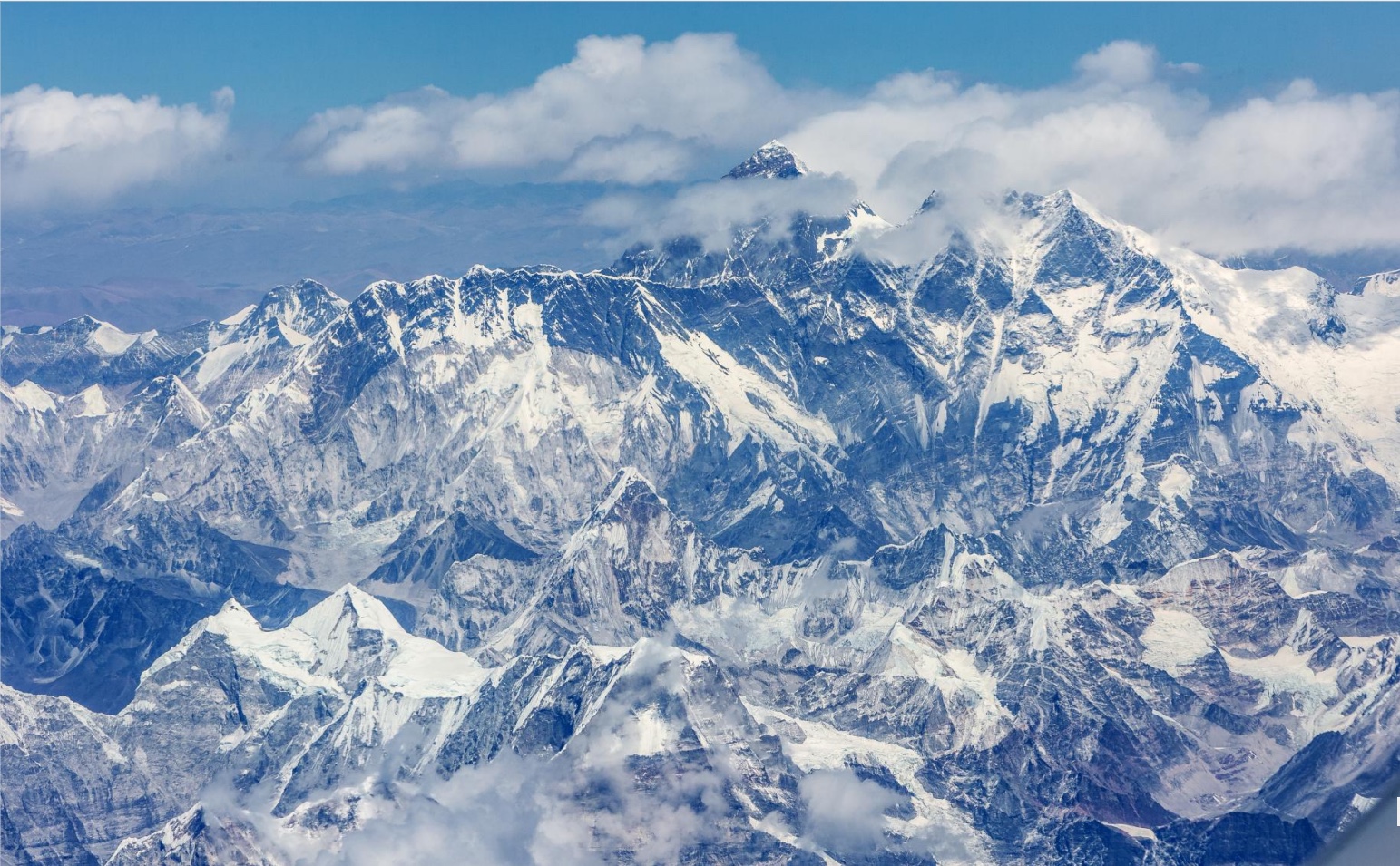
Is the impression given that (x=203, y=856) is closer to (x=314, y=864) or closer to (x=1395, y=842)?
(x=314, y=864)

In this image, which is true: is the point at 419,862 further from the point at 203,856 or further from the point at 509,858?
the point at 203,856

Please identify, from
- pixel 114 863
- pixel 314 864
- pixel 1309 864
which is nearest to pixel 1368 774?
pixel 314 864

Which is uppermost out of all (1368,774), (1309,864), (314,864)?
(1309,864)

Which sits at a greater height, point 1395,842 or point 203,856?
point 1395,842

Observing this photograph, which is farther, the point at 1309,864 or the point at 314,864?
the point at 314,864

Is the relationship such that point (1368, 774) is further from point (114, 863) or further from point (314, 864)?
point (114, 863)

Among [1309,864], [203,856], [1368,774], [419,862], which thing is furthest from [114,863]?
[1309,864]

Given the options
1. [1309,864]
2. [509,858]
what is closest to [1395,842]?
[1309,864]

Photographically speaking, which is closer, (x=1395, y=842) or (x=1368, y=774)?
(x=1395, y=842)

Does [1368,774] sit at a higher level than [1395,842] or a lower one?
lower
